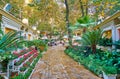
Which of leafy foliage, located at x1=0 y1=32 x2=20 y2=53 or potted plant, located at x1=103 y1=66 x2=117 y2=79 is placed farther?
potted plant, located at x1=103 y1=66 x2=117 y2=79

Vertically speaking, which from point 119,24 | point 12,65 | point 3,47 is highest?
point 119,24

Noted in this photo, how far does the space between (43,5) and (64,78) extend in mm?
19663

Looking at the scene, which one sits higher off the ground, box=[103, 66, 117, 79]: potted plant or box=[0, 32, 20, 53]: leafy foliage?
box=[0, 32, 20, 53]: leafy foliage

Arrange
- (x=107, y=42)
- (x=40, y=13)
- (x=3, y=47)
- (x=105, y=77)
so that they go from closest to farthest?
1. (x=3, y=47)
2. (x=105, y=77)
3. (x=107, y=42)
4. (x=40, y=13)

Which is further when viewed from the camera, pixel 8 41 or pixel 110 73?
pixel 110 73

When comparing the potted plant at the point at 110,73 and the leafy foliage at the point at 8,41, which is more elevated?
the leafy foliage at the point at 8,41

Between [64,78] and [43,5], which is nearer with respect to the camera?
[64,78]

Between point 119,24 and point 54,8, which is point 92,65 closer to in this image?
point 119,24

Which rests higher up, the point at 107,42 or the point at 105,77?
the point at 107,42

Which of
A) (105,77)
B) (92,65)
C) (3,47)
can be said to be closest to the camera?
(3,47)

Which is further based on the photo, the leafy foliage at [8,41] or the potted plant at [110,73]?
the potted plant at [110,73]

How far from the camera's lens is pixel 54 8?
2984cm

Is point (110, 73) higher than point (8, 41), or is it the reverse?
point (8, 41)

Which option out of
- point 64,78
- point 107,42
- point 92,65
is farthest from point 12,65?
point 107,42
